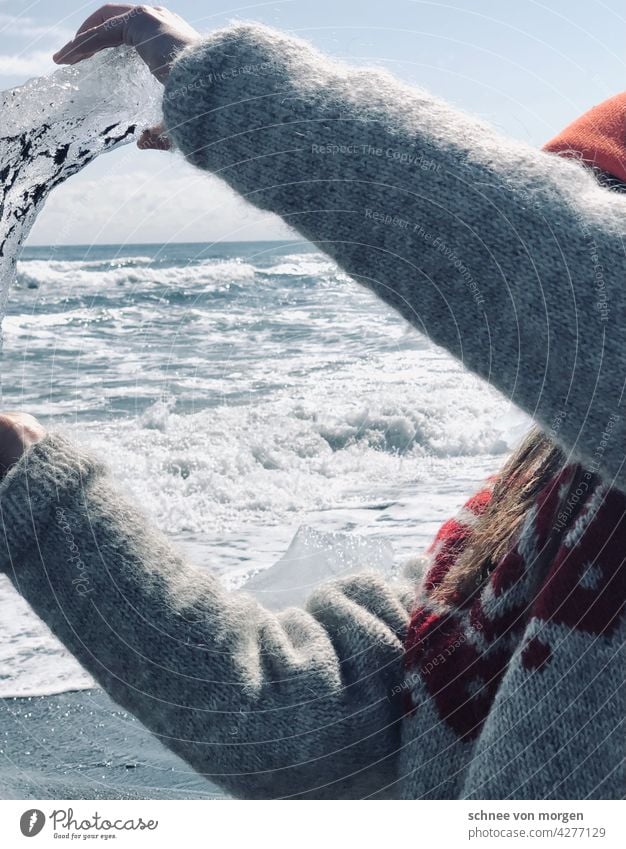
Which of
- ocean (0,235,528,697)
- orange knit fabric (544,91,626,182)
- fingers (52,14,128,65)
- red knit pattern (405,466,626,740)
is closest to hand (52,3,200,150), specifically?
fingers (52,14,128,65)

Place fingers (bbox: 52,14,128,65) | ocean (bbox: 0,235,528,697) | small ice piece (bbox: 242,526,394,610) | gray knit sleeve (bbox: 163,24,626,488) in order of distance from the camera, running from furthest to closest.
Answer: ocean (bbox: 0,235,528,697), small ice piece (bbox: 242,526,394,610), fingers (bbox: 52,14,128,65), gray knit sleeve (bbox: 163,24,626,488)

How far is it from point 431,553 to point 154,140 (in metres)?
0.42

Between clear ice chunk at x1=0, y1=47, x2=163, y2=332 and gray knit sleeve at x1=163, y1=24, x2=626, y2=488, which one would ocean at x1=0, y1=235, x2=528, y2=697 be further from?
clear ice chunk at x1=0, y1=47, x2=163, y2=332

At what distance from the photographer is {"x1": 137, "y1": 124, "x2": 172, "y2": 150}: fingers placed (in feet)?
1.91

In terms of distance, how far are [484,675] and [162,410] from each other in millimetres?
3771

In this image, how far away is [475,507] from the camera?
2.49ft

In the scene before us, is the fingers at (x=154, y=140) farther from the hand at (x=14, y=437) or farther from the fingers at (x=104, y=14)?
the hand at (x=14, y=437)

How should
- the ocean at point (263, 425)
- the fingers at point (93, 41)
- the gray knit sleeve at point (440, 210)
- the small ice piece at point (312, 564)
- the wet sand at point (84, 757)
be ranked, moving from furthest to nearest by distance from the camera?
the ocean at point (263, 425), the small ice piece at point (312, 564), the wet sand at point (84, 757), the fingers at point (93, 41), the gray knit sleeve at point (440, 210)

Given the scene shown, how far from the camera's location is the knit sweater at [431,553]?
46cm

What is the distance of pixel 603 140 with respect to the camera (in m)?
0.55

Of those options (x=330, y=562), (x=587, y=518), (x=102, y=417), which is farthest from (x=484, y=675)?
(x=102, y=417)

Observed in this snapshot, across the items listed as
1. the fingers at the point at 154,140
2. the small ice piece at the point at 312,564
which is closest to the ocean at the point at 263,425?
the small ice piece at the point at 312,564

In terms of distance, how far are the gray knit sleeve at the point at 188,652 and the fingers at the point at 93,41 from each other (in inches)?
10.3

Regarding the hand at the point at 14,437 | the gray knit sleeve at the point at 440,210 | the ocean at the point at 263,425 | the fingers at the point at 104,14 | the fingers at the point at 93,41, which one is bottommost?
the ocean at the point at 263,425
